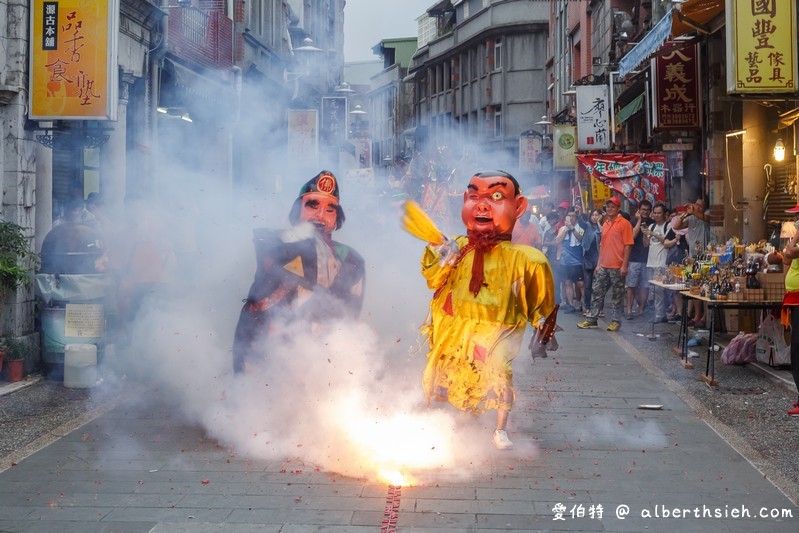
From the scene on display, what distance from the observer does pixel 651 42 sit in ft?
37.8

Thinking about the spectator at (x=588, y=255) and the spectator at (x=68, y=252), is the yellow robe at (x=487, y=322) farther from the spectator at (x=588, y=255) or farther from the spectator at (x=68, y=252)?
the spectator at (x=588, y=255)

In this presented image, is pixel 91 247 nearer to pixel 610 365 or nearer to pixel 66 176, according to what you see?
pixel 66 176

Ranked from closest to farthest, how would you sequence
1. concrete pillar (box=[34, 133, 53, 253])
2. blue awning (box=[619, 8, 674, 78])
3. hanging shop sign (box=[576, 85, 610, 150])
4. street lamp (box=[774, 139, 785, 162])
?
concrete pillar (box=[34, 133, 53, 253]) → street lamp (box=[774, 139, 785, 162]) → blue awning (box=[619, 8, 674, 78]) → hanging shop sign (box=[576, 85, 610, 150])

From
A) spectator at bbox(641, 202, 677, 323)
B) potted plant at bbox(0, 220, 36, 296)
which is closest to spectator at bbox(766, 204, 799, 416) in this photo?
spectator at bbox(641, 202, 677, 323)

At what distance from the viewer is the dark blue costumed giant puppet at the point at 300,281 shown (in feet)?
19.7

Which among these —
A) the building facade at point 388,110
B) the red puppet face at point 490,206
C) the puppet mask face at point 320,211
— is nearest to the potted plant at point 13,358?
the puppet mask face at point 320,211

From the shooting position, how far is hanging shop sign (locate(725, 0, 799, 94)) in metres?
8.50

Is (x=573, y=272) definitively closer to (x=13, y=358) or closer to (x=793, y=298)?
(x=793, y=298)

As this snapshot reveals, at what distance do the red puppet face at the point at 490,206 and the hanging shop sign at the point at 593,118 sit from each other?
12.4 metres

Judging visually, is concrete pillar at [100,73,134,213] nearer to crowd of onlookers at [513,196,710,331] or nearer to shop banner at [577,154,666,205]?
crowd of onlookers at [513,196,710,331]

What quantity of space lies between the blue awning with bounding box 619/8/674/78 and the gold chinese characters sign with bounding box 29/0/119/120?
6469 mm

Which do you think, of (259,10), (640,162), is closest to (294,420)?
(640,162)

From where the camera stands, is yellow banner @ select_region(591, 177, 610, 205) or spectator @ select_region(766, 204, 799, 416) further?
yellow banner @ select_region(591, 177, 610, 205)

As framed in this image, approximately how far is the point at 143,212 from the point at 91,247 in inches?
23.6
